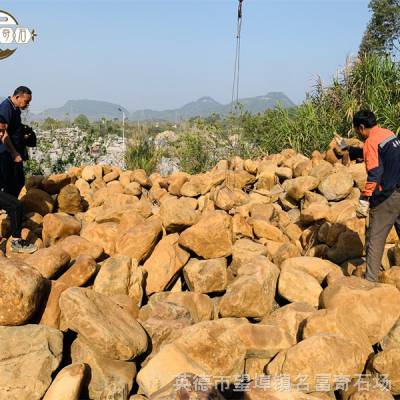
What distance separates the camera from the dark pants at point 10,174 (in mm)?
4884

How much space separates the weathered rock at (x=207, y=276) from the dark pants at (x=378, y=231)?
133 cm

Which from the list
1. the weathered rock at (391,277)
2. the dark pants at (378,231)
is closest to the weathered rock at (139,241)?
the dark pants at (378,231)

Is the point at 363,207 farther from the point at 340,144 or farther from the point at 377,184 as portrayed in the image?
the point at 340,144

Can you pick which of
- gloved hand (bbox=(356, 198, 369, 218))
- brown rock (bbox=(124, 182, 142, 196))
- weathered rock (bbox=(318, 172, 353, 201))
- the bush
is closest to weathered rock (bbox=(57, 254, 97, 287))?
brown rock (bbox=(124, 182, 142, 196))

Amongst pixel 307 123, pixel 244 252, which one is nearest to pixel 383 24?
pixel 307 123

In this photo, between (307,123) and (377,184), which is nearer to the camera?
(377,184)

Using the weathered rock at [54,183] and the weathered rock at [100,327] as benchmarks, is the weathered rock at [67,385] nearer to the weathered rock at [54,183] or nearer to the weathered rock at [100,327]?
the weathered rock at [100,327]

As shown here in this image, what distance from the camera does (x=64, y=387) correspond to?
9.75ft

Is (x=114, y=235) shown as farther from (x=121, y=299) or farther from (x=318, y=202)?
(x=318, y=202)

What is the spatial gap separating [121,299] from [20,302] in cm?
90

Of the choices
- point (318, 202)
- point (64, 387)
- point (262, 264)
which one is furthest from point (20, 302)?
point (318, 202)

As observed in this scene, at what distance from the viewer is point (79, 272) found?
410cm

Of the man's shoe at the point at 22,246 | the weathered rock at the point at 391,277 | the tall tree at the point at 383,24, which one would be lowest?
the man's shoe at the point at 22,246

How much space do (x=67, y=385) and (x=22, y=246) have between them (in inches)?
91.1
